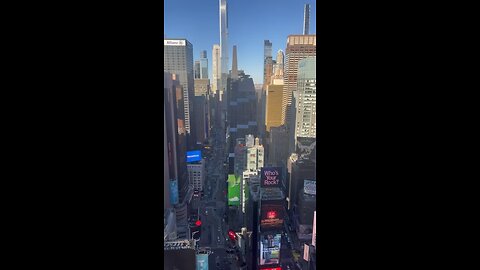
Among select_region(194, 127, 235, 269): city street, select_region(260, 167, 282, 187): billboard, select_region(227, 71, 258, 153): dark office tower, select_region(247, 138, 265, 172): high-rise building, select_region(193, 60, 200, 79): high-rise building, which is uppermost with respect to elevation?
select_region(193, 60, 200, 79): high-rise building

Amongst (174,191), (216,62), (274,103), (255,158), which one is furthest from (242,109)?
(174,191)

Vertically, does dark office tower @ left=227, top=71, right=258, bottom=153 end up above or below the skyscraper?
below

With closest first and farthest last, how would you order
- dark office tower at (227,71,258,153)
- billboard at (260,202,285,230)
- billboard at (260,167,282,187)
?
1. billboard at (260,202,285,230)
2. billboard at (260,167,282,187)
3. dark office tower at (227,71,258,153)

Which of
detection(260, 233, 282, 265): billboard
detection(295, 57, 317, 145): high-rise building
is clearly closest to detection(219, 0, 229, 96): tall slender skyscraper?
detection(295, 57, 317, 145): high-rise building

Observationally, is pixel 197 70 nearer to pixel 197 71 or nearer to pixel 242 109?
pixel 197 71

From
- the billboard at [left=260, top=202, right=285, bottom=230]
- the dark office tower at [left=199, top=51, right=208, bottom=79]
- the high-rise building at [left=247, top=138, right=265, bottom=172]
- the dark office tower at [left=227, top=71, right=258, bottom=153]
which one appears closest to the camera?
the billboard at [left=260, top=202, right=285, bottom=230]

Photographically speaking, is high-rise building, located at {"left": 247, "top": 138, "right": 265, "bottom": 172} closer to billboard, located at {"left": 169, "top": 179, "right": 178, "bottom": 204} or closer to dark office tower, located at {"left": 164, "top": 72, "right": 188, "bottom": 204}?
dark office tower, located at {"left": 164, "top": 72, "right": 188, "bottom": 204}
